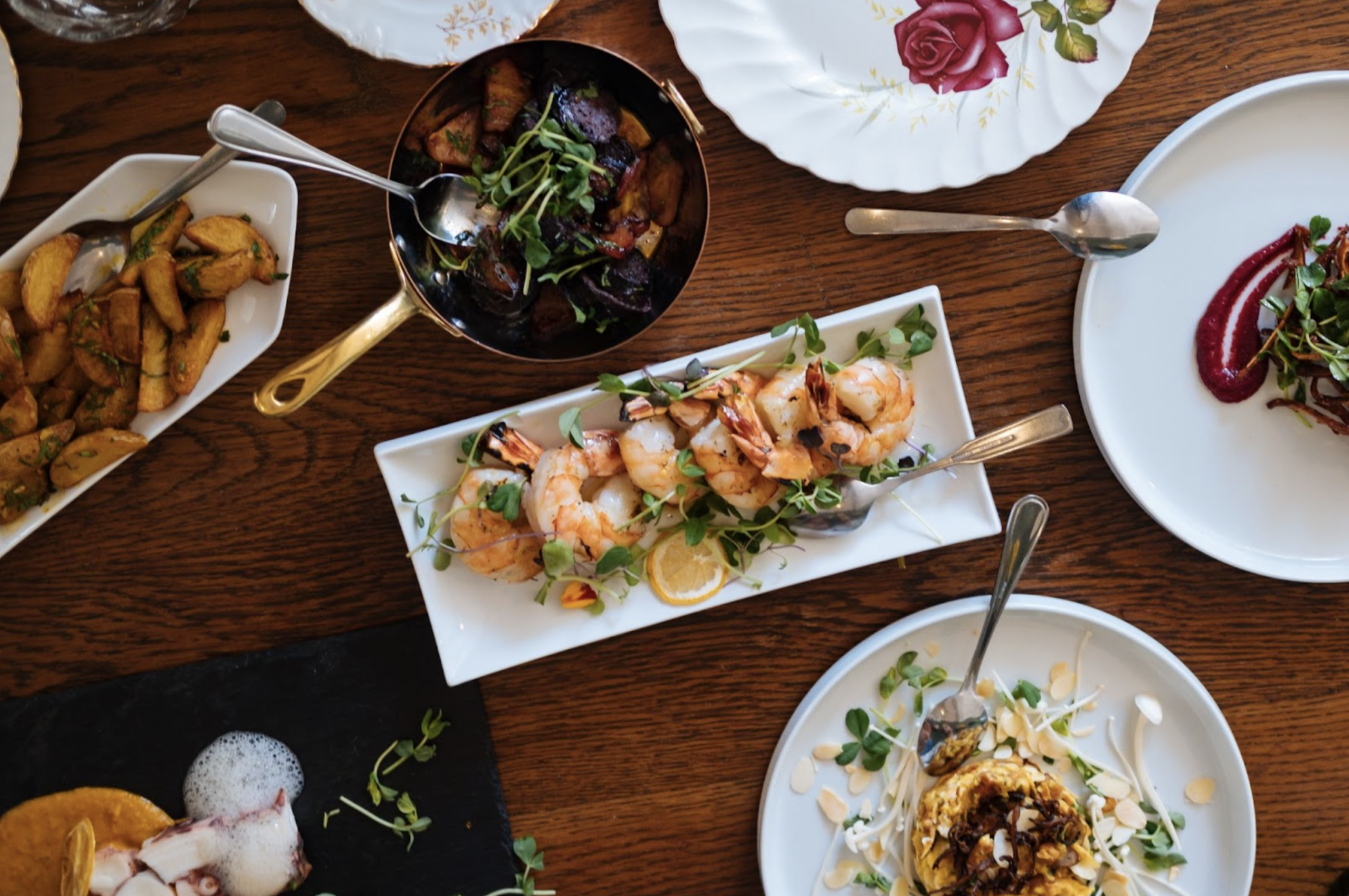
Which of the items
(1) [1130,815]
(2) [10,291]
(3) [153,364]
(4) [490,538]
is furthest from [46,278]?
(1) [1130,815]

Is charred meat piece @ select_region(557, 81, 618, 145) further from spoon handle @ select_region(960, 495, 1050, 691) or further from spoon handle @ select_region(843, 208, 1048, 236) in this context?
spoon handle @ select_region(960, 495, 1050, 691)

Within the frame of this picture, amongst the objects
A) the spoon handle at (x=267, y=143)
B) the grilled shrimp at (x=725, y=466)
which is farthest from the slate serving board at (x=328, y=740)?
the spoon handle at (x=267, y=143)

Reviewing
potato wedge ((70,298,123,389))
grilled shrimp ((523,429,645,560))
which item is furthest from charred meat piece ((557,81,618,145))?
potato wedge ((70,298,123,389))

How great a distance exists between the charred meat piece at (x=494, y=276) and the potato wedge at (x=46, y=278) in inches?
23.4

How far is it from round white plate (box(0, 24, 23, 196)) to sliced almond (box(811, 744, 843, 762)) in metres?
1.54

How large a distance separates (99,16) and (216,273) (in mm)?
432

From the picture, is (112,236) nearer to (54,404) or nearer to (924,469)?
(54,404)

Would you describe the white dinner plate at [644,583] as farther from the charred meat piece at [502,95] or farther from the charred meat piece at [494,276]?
the charred meat piece at [502,95]

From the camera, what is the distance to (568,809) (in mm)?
1588

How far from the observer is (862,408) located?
1376mm

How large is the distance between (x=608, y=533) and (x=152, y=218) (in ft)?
2.77

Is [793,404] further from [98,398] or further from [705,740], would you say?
[98,398]

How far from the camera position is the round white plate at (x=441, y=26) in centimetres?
136

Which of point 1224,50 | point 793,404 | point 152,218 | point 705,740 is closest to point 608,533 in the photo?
point 793,404
